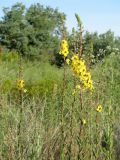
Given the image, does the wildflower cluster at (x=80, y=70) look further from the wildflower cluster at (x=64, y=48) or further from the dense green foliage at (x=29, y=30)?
the dense green foliage at (x=29, y=30)

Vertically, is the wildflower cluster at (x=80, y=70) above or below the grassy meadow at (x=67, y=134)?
above

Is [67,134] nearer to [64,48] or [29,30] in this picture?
[64,48]

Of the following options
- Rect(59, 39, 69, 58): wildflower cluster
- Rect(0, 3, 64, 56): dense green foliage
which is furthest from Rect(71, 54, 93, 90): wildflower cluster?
Rect(0, 3, 64, 56): dense green foliage

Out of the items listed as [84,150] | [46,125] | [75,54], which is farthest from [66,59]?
[46,125]

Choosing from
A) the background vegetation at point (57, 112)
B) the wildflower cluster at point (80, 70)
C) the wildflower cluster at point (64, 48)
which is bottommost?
the background vegetation at point (57, 112)

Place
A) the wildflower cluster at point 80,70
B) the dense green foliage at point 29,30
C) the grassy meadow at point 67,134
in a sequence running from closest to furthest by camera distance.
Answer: the wildflower cluster at point 80,70 → the grassy meadow at point 67,134 → the dense green foliage at point 29,30

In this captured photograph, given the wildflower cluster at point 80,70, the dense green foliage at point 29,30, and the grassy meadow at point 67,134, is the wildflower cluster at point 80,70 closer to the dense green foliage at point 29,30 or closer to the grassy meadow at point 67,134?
the grassy meadow at point 67,134

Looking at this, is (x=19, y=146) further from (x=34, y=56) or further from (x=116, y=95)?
(x=34, y=56)

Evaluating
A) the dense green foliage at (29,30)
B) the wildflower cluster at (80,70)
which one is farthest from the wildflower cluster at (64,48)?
the dense green foliage at (29,30)

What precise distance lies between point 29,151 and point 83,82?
1373mm

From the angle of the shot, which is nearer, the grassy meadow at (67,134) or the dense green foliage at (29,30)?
the grassy meadow at (67,134)

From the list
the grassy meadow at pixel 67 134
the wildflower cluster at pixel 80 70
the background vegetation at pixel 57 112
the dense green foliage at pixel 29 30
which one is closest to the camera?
the wildflower cluster at pixel 80 70

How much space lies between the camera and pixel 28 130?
17.1ft

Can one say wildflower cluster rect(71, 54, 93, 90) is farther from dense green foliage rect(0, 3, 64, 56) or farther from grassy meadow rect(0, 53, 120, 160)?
dense green foliage rect(0, 3, 64, 56)
